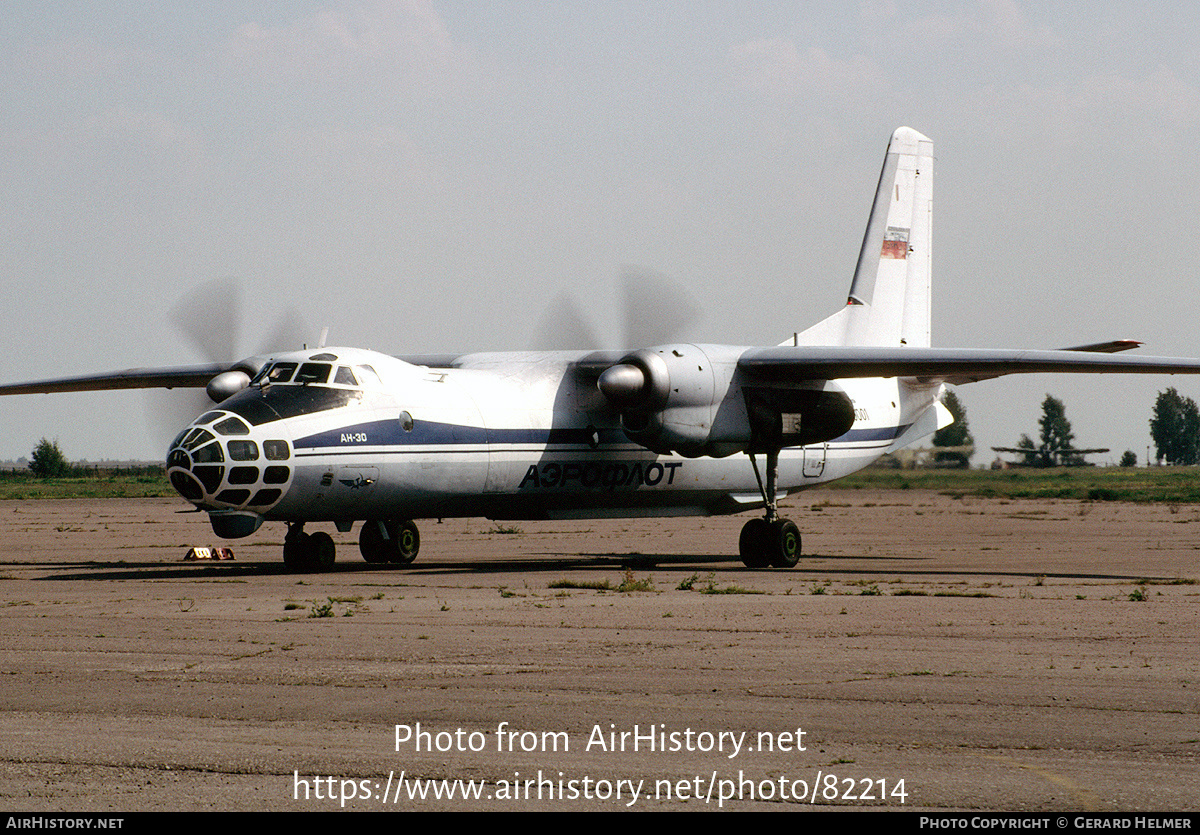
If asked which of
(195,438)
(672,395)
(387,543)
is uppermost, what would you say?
(672,395)

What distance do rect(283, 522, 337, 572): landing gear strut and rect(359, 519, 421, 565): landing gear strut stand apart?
150 cm

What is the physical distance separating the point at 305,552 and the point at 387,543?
2.01m

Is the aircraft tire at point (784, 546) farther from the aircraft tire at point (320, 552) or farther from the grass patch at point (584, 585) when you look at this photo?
the aircraft tire at point (320, 552)

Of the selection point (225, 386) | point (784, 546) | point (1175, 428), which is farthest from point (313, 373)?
point (1175, 428)

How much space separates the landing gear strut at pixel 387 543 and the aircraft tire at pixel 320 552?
4.48ft

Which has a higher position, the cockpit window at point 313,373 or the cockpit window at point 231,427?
the cockpit window at point 313,373

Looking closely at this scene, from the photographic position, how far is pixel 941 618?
1430cm

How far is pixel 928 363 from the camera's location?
21.8 metres

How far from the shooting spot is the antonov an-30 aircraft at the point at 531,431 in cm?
1950

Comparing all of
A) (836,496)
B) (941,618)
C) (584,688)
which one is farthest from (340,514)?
(836,496)

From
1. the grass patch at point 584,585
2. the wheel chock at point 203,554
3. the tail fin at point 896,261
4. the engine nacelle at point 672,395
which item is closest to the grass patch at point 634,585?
the grass patch at point 584,585

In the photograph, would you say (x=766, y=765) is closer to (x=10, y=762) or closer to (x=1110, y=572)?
(x=10, y=762)

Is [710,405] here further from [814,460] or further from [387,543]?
[387,543]
